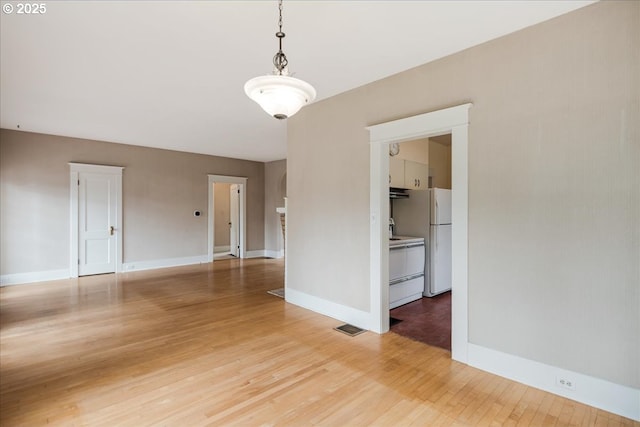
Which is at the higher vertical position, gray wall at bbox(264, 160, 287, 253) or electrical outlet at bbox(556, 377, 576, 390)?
gray wall at bbox(264, 160, 287, 253)

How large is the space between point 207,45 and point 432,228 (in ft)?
12.5

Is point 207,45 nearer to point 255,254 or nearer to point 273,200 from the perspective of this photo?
point 273,200

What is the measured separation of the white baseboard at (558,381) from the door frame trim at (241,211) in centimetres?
695

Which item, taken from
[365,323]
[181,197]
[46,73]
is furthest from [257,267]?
[46,73]

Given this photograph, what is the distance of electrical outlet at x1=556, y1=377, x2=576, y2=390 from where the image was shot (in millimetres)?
2268

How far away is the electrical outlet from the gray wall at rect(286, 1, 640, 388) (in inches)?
3.9

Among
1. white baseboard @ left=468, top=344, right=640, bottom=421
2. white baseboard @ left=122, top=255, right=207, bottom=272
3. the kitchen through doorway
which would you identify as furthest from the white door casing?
white baseboard @ left=468, top=344, right=640, bottom=421

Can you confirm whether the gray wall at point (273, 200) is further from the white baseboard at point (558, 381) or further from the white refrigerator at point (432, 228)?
the white baseboard at point (558, 381)

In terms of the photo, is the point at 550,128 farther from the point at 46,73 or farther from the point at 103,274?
the point at 103,274

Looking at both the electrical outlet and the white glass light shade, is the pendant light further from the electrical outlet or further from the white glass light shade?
the electrical outlet

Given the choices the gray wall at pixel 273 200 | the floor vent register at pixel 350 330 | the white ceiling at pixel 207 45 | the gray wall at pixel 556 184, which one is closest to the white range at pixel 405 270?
the floor vent register at pixel 350 330

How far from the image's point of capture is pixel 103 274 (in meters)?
6.65

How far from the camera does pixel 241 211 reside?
356 inches

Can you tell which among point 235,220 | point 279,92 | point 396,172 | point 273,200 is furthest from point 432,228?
point 235,220
